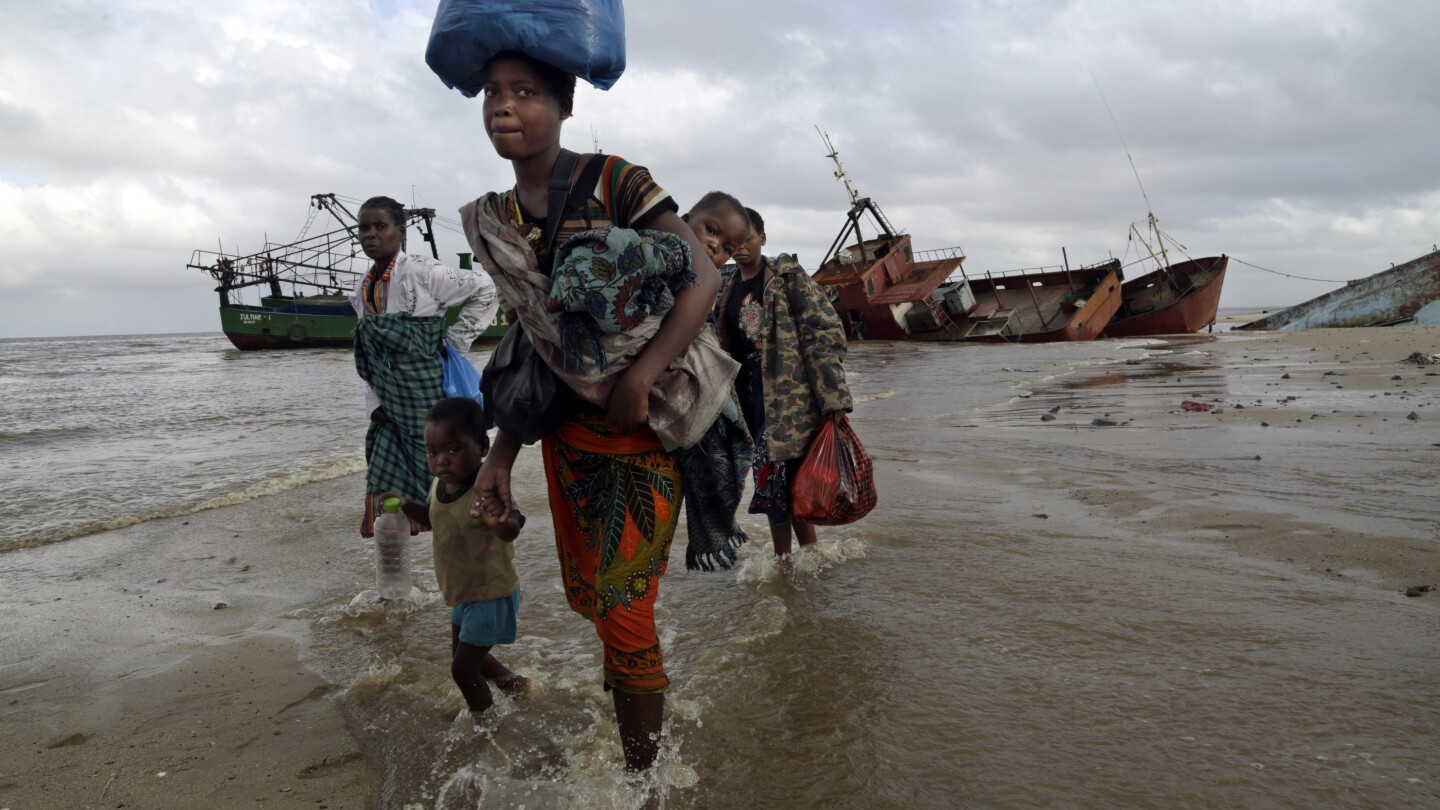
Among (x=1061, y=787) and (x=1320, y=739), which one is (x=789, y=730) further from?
(x=1320, y=739)

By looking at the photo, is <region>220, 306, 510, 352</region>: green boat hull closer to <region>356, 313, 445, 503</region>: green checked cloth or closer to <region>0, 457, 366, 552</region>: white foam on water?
<region>0, 457, 366, 552</region>: white foam on water

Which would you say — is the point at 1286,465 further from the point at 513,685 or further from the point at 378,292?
the point at 378,292

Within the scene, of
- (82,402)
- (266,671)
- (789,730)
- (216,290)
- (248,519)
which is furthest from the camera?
(216,290)

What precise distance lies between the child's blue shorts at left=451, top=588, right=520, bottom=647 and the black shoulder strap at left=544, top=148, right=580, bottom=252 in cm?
113

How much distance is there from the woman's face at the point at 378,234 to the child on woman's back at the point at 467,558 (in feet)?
4.61

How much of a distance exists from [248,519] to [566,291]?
477cm

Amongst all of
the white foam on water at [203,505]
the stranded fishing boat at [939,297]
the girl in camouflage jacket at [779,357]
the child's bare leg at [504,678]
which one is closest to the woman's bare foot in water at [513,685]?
the child's bare leg at [504,678]

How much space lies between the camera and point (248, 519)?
213 inches

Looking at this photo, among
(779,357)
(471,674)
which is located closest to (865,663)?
(471,674)

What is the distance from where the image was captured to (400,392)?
335 centimetres

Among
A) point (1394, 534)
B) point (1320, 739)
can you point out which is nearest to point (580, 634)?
point (1320, 739)

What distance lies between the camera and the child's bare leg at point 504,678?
254cm

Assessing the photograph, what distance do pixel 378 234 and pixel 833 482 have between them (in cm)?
219

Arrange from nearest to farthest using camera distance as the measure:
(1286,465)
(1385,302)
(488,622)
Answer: (488,622) → (1286,465) → (1385,302)
